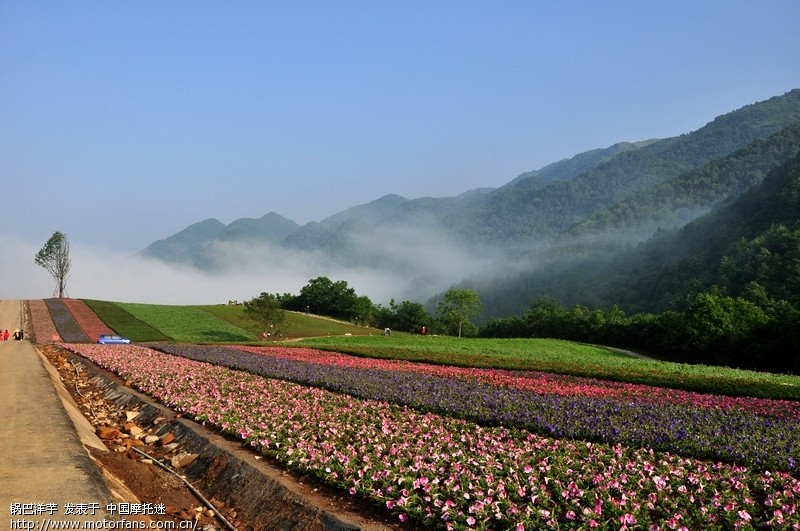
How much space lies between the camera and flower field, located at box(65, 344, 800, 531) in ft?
23.1

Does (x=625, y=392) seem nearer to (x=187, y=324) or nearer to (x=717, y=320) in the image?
(x=717, y=320)

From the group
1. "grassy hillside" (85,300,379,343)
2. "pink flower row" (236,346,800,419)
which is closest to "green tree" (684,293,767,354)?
"pink flower row" (236,346,800,419)

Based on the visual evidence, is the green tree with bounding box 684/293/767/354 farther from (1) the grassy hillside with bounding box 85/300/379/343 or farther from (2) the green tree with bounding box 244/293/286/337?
(2) the green tree with bounding box 244/293/286/337

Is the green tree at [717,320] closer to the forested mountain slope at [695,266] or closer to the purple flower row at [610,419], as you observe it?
the forested mountain slope at [695,266]

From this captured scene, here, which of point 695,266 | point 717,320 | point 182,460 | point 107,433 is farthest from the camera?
point 695,266

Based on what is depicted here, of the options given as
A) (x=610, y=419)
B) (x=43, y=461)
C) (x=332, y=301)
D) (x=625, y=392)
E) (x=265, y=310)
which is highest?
(x=265, y=310)

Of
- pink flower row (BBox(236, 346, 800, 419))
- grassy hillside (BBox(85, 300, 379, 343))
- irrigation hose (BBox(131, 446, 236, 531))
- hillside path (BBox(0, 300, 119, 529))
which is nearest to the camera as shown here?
hillside path (BBox(0, 300, 119, 529))

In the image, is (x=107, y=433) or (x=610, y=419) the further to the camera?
(x=107, y=433)

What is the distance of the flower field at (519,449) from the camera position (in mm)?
7031

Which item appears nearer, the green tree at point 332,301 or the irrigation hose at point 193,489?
the irrigation hose at point 193,489

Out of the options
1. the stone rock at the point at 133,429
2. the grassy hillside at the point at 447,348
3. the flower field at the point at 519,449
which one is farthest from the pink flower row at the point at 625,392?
the stone rock at the point at 133,429

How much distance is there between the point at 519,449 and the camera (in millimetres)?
9820

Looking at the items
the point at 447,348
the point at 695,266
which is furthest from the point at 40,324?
the point at 695,266

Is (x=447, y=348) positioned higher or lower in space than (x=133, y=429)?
lower
